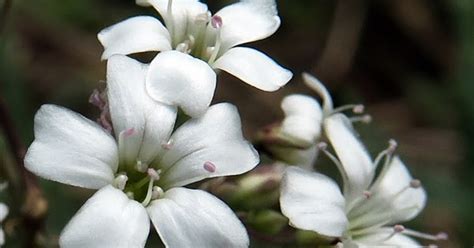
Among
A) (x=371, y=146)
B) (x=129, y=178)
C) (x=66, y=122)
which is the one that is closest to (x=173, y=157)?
(x=129, y=178)

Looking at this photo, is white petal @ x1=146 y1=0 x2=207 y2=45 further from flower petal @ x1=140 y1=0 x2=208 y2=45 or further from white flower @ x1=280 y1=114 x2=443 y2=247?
white flower @ x1=280 y1=114 x2=443 y2=247

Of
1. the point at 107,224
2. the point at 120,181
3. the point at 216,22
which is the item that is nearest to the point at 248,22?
the point at 216,22

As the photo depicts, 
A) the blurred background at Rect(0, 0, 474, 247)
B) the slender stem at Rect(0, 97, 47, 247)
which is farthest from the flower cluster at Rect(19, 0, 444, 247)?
the blurred background at Rect(0, 0, 474, 247)

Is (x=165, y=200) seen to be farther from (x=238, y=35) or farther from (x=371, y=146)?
(x=371, y=146)

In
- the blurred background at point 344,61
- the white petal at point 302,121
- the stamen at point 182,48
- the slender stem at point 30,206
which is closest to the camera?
the stamen at point 182,48

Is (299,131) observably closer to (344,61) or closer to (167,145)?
(167,145)

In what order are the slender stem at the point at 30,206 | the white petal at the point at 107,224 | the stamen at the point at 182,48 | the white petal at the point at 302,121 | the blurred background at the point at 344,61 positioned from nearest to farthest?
the white petal at the point at 107,224 < the stamen at the point at 182,48 < the white petal at the point at 302,121 < the slender stem at the point at 30,206 < the blurred background at the point at 344,61

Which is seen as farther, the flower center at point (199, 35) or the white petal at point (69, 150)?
the flower center at point (199, 35)

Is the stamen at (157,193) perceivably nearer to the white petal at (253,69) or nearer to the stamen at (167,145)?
the stamen at (167,145)

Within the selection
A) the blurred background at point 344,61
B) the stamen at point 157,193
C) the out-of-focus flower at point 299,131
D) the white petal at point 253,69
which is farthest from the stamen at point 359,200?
the blurred background at point 344,61
